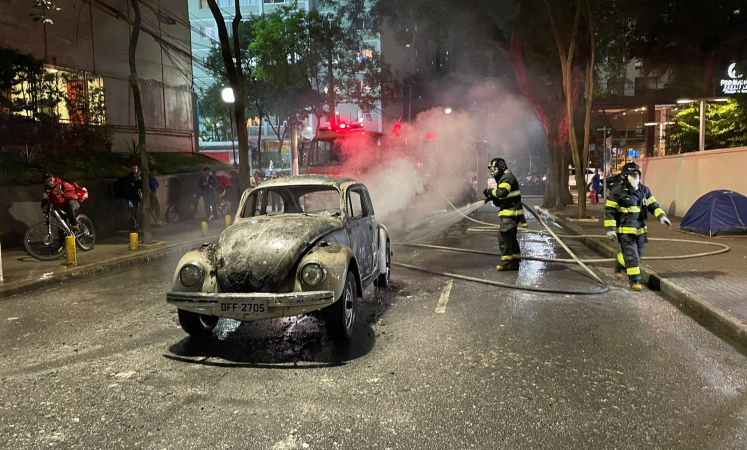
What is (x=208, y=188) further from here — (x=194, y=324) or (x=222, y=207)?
(x=194, y=324)

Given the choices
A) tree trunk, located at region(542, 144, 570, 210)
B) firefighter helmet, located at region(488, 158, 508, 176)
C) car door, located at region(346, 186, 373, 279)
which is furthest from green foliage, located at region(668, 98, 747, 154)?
car door, located at region(346, 186, 373, 279)

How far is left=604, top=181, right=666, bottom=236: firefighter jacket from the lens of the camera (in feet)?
24.8

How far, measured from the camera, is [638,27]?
24000 millimetres

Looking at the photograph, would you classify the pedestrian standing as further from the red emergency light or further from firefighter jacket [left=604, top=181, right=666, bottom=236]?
firefighter jacket [left=604, top=181, right=666, bottom=236]

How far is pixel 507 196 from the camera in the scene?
891cm

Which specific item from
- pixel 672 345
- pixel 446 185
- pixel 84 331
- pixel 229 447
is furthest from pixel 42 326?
pixel 446 185

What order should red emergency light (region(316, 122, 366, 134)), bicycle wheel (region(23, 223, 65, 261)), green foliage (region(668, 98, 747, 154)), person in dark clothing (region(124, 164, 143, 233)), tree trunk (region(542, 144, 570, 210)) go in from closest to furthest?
bicycle wheel (region(23, 223, 65, 261)), person in dark clothing (region(124, 164, 143, 233)), red emergency light (region(316, 122, 366, 134)), tree trunk (region(542, 144, 570, 210)), green foliage (region(668, 98, 747, 154))

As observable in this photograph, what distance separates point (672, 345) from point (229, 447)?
166 inches

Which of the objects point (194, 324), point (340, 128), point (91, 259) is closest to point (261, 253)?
point (194, 324)

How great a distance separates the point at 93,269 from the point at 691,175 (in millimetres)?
16303

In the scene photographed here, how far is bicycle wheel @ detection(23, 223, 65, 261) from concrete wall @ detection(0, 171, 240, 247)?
206 centimetres

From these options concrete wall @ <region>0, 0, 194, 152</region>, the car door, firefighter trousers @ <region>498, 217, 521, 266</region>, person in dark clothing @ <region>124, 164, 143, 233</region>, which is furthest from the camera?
concrete wall @ <region>0, 0, 194, 152</region>

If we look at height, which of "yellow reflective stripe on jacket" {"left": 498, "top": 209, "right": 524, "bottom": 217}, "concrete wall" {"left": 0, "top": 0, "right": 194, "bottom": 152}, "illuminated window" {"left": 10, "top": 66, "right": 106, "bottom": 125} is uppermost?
"concrete wall" {"left": 0, "top": 0, "right": 194, "bottom": 152}

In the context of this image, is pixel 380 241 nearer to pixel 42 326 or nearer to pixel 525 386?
pixel 525 386
